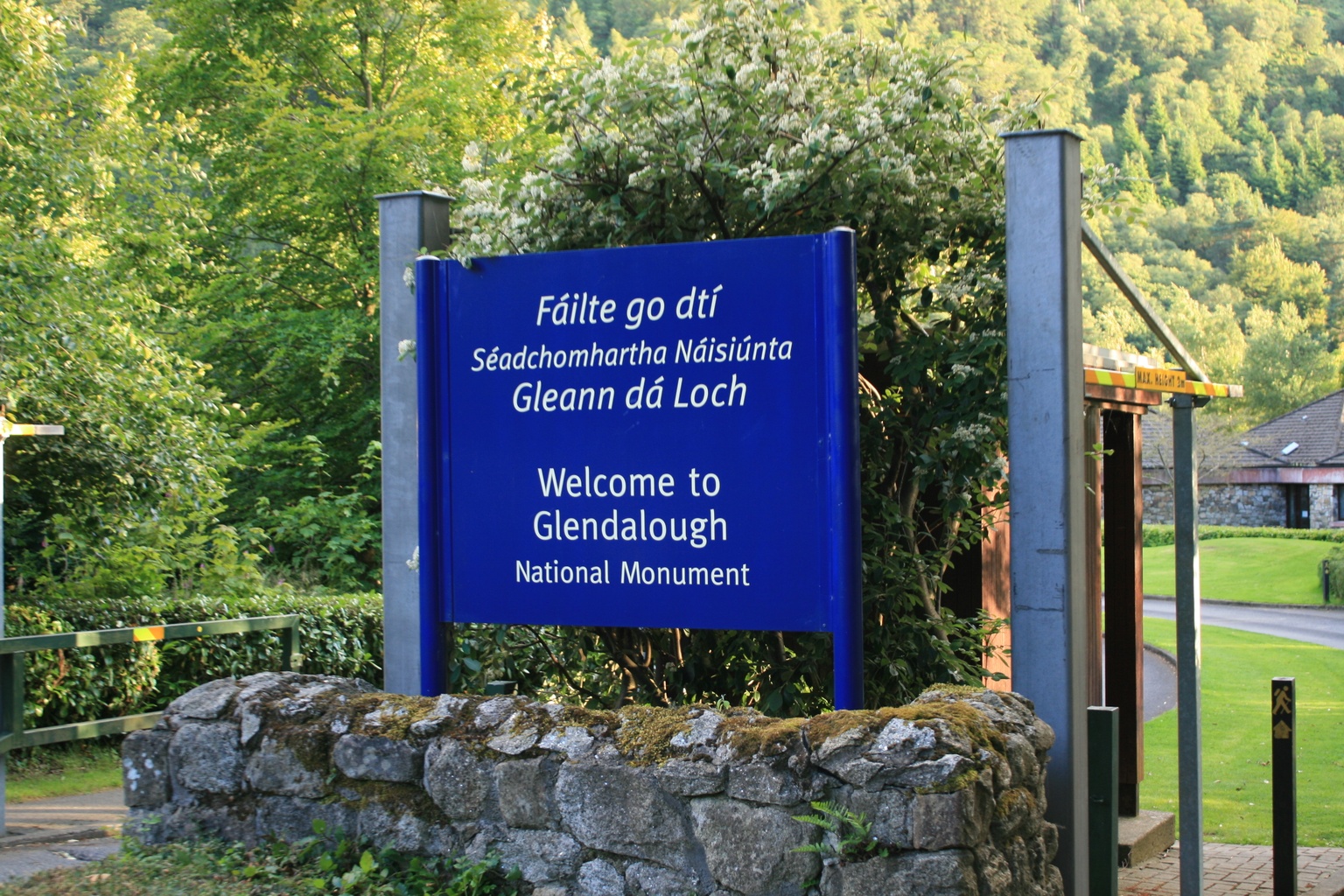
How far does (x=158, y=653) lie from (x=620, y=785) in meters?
7.02

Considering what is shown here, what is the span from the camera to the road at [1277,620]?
25781mm

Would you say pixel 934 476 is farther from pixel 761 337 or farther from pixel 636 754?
pixel 636 754

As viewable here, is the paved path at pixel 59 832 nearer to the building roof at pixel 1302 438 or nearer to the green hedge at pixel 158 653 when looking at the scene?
the green hedge at pixel 158 653

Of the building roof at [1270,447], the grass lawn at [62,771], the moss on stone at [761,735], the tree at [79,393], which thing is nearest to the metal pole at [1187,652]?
the moss on stone at [761,735]

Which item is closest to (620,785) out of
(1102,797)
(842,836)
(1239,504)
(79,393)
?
(842,836)

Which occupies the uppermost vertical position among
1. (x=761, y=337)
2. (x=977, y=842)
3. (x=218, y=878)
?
(x=761, y=337)

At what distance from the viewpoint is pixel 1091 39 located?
129 meters

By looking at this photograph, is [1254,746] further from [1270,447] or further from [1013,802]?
[1270,447]

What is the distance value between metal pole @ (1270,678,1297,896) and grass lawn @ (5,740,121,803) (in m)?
7.06

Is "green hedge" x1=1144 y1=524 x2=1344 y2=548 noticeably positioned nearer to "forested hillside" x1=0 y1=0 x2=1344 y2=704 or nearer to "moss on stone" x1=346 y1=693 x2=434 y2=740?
"forested hillside" x1=0 y1=0 x2=1344 y2=704

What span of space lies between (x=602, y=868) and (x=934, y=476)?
2.20 m

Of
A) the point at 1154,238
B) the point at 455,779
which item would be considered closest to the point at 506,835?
the point at 455,779

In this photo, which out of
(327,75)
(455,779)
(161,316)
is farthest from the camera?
(327,75)

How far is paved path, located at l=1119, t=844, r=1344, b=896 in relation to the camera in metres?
6.35
